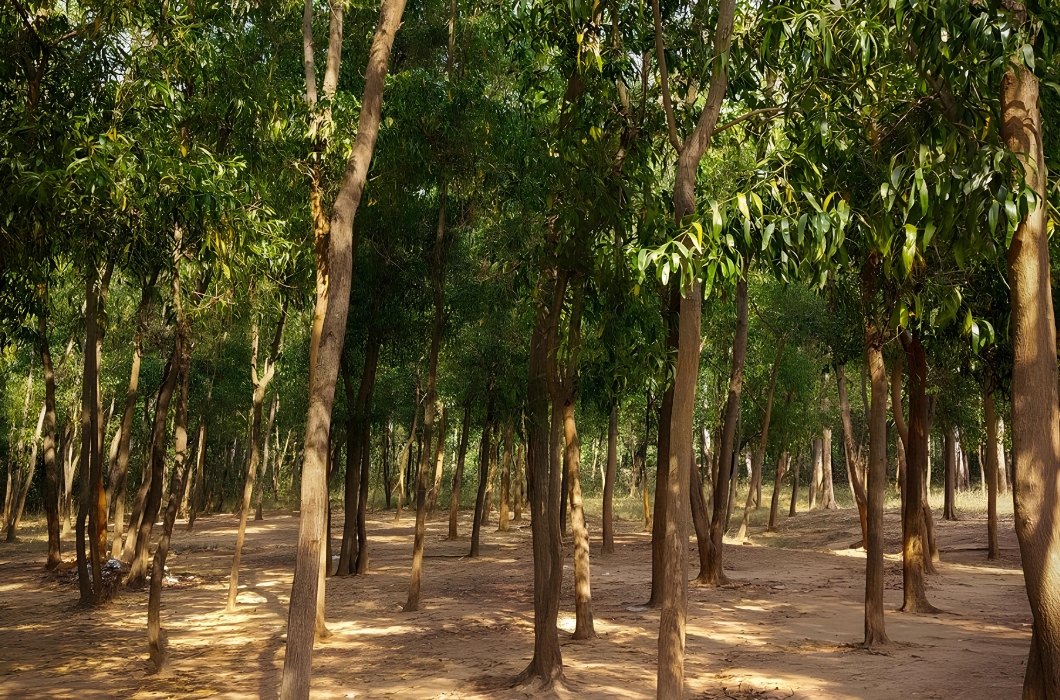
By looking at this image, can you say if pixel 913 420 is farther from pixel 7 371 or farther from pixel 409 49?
Answer: pixel 7 371

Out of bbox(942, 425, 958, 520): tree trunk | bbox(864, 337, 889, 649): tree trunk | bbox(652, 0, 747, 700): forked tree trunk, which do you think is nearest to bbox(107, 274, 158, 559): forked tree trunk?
bbox(652, 0, 747, 700): forked tree trunk

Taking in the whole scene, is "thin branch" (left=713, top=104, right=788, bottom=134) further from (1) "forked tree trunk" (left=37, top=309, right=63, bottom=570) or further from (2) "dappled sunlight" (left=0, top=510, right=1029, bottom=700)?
(1) "forked tree trunk" (left=37, top=309, right=63, bottom=570)

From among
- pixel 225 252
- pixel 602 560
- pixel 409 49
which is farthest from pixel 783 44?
pixel 602 560

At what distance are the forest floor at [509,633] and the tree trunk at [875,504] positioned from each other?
39 centimetres

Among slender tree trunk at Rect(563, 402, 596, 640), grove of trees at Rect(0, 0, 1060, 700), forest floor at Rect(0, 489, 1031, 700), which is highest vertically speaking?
grove of trees at Rect(0, 0, 1060, 700)

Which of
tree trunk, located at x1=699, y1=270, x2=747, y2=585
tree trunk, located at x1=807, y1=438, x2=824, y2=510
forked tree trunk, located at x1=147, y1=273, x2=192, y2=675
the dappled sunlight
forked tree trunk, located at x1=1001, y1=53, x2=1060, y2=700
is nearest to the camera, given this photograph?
forked tree trunk, located at x1=1001, y1=53, x2=1060, y2=700

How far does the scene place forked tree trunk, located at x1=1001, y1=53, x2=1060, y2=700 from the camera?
6.24m

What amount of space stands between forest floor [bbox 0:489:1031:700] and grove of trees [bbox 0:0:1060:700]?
27.4 inches

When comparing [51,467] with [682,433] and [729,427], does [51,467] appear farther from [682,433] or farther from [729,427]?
[682,433]

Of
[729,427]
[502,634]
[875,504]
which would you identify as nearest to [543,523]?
[502,634]

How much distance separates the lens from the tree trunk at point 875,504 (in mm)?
11336

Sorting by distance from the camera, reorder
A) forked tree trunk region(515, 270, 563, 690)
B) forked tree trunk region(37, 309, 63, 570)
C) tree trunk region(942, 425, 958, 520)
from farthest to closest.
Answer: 1. tree trunk region(942, 425, 958, 520)
2. forked tree trunk region(37, 309, 63, 570)
3. forked tree trunk region(515, 270, 563, 690)

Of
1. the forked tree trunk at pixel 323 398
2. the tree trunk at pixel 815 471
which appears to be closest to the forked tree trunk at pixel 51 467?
the forked tree trunk at pixel 323 398

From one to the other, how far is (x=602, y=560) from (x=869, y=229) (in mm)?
16741
